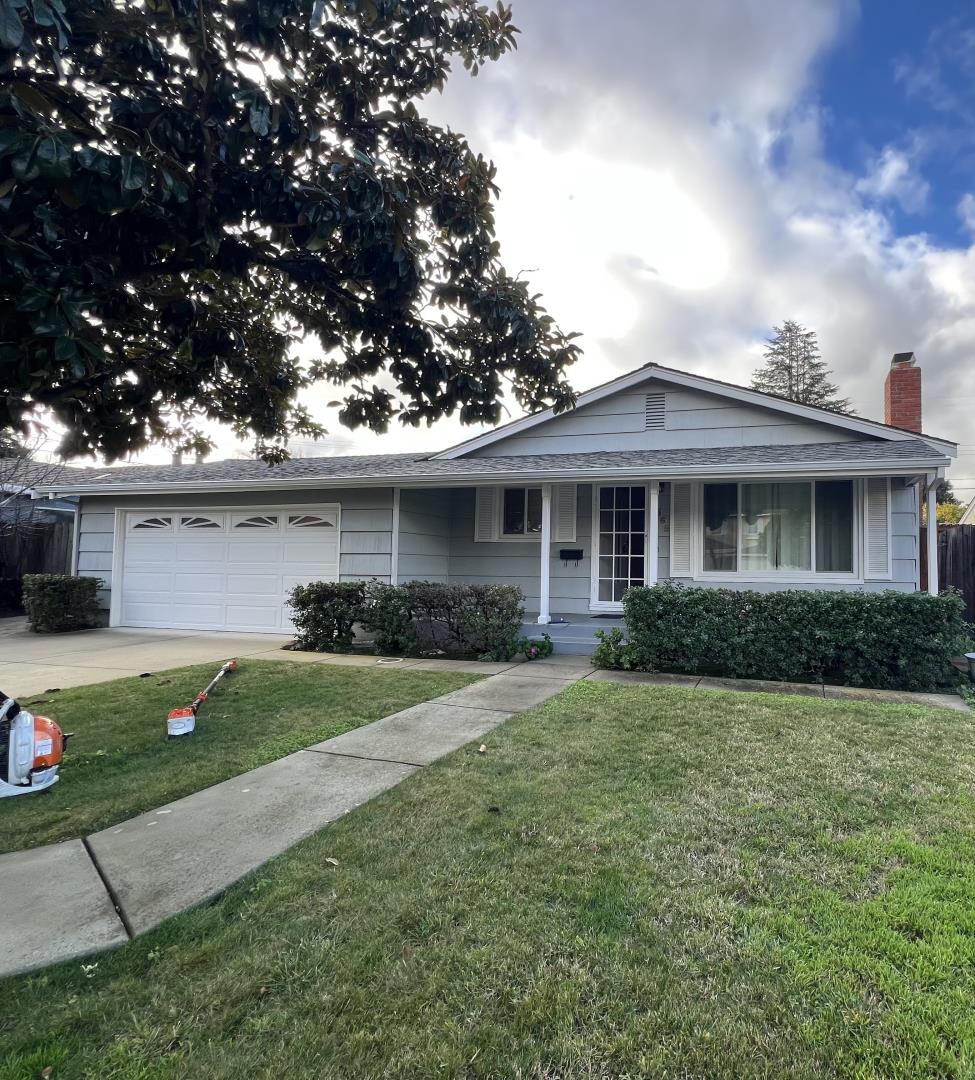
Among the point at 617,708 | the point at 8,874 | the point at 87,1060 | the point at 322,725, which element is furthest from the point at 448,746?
the point at 87,1060

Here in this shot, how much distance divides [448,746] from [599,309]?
7.79 metres

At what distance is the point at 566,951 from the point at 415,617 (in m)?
7.16

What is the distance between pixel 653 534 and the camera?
376 inches

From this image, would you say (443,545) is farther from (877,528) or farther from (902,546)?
(902,546)

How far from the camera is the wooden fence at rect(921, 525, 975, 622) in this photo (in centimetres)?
1145

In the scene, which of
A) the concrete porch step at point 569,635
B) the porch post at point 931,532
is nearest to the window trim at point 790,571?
the porch post at point 931,532

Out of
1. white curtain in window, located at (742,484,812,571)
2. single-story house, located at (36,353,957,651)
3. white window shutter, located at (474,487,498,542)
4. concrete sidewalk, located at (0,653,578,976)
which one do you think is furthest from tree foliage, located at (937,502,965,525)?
concrete sidewalk, located at (0,653,578,976)

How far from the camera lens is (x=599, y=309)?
10.1 meters

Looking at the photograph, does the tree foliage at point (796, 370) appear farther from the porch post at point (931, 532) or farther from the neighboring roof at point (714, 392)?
the porch post at point (931, 532)

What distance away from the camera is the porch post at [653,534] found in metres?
9.53

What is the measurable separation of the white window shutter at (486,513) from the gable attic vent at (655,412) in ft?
9.56

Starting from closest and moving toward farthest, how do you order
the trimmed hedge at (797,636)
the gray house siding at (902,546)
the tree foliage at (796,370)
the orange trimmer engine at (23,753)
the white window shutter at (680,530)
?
1. the orange trimmer engine at (23,753)
2. the trimmed hedge at (797,636)
3. the gray house siding at (902,546)
4. the white window shutter at (680,530)
5. the tree foliage at (796,370)

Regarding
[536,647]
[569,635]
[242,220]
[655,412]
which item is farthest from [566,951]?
[655,412]

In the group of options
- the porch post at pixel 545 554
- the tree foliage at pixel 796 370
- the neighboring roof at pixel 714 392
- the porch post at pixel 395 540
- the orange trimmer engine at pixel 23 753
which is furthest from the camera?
the tree foliage at pixel 796 370
